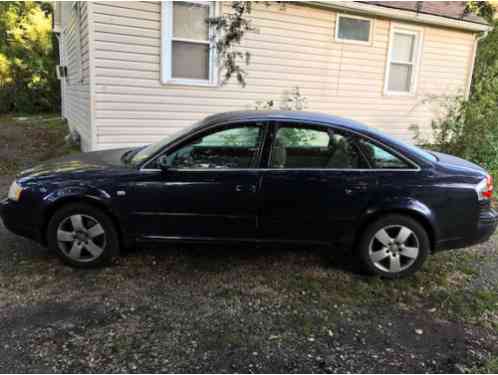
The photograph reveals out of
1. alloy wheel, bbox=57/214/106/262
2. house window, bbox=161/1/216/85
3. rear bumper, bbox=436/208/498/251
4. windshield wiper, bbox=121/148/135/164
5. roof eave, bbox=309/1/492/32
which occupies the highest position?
roof eave, bbox=309/1/492/32

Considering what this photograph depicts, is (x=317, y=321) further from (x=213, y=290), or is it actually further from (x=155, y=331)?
(x=155, y=331)

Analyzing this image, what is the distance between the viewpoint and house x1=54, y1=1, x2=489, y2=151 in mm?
7125

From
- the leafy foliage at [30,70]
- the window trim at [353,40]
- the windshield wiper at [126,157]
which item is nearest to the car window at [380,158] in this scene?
the windshield wiper at [126,157]

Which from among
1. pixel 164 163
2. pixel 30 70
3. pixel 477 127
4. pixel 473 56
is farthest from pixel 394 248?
pixel 30 70

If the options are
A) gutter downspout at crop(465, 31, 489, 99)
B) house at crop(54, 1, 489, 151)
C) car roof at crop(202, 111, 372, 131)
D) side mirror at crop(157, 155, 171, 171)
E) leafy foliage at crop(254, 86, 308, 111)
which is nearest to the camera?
side mirror at crop(157, 155, 171, 171)

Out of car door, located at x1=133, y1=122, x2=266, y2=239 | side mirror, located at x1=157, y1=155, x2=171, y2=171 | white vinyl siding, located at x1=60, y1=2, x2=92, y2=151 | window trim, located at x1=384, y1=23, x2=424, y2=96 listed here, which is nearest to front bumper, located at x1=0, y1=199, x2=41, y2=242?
car door, located at x1=133, y1=122, x2=266, y2=239

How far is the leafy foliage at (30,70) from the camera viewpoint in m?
19.3

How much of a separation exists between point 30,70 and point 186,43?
15450 mm

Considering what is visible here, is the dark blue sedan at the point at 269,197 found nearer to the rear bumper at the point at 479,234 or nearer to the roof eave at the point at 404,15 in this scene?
the rear bumper at the point at 479,234

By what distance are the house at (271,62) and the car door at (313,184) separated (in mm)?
3019

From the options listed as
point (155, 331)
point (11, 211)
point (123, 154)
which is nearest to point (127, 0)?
point (123, 154)

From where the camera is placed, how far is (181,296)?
3.31 meters

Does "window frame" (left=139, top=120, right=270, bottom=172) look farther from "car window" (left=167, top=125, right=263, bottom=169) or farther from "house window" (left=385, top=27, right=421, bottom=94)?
"house window" (left=385, top=27, right=421, bottom=94)

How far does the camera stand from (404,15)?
9.16 m
